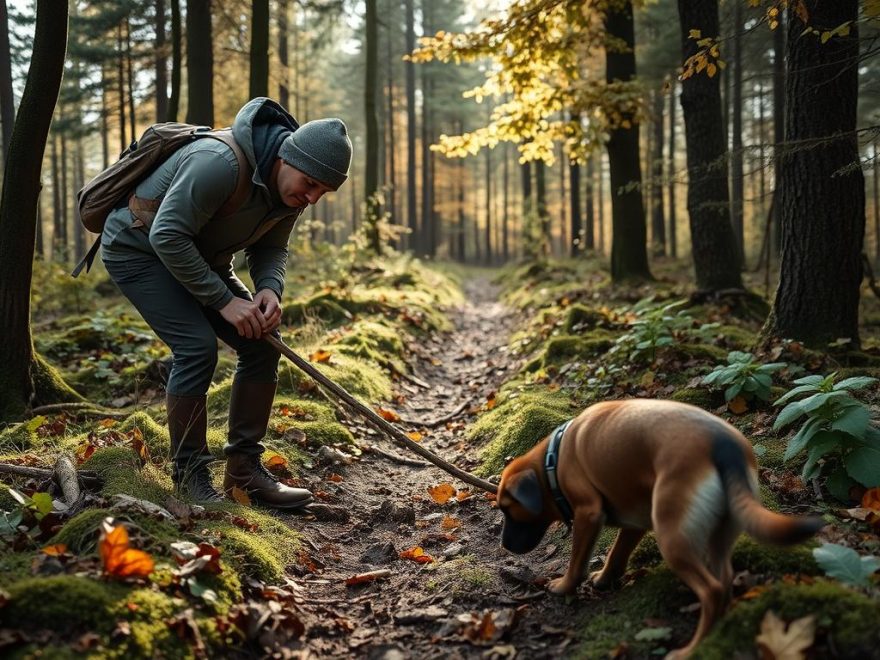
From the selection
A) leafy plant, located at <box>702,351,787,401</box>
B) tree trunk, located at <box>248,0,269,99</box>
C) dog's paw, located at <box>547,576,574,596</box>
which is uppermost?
tree trunk, located at <box>248,0,269,99</box>

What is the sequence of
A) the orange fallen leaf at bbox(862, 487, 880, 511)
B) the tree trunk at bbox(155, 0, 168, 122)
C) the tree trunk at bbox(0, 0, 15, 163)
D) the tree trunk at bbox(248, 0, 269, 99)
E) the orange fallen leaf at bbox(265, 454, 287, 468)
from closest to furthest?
1. the orange fallen leaf at bbox(862, 487, 880, 511)
2. the orange fallen leaf at bbox(265, 454, 287, 468)
3. the tree trunk at bbox(0, 0, 15, 163)
4. the tree trunk at bbox(248, 0, 269, 99)
5. the tree trunk at bbox(155, 0, 168, 122)

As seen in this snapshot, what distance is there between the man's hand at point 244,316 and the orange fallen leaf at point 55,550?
5.04 ft

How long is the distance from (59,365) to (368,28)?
14.7 m

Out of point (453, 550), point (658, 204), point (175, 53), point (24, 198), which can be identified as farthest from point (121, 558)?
point (658, 204)

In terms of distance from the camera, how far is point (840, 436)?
12.2 feet

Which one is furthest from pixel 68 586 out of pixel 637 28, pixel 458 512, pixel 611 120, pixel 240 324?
pixel 637 28

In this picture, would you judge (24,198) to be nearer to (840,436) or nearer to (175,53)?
(840,436)

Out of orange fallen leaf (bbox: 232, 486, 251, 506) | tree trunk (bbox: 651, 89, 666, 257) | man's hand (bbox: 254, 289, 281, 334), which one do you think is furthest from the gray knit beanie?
tree trunk (bbox: 651, 89, 666, 257)

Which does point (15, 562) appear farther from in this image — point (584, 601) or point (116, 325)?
point (116, 325)

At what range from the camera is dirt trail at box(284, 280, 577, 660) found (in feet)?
10.3

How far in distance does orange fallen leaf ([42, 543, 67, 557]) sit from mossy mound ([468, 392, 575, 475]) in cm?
309

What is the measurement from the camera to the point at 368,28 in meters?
19.6

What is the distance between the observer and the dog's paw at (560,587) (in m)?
3.37

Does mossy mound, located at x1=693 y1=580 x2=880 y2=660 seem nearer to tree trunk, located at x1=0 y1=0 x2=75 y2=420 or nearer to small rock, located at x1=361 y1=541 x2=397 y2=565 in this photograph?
small rock, located at x1=361 y1=541 x2=397 y2=565
